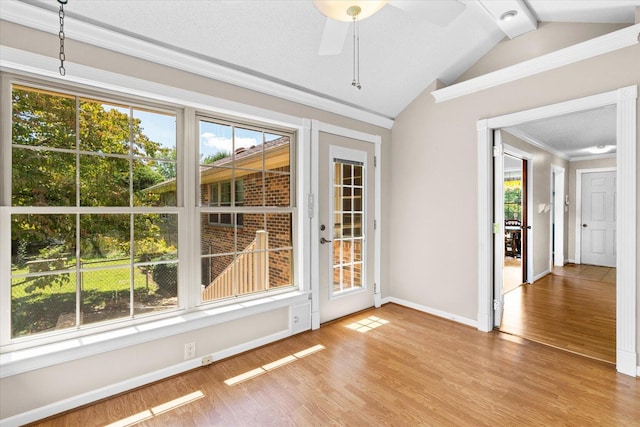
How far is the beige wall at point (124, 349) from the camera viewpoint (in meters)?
1.87

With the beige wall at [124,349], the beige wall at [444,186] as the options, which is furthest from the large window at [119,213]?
Answer: the beige wall at [444,186]

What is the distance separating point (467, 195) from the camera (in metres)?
3.43

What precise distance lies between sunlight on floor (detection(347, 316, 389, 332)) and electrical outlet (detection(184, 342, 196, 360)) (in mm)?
1634

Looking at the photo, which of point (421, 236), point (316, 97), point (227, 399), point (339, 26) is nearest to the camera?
point (339, 26)

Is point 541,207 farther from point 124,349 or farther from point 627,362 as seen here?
point 124,349

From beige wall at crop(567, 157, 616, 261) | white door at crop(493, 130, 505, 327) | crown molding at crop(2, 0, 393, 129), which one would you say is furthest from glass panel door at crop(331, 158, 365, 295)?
beige wall at crop(567, 157, 616, 261)

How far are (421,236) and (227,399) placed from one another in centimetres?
279

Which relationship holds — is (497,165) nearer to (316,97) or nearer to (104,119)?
(316,97)

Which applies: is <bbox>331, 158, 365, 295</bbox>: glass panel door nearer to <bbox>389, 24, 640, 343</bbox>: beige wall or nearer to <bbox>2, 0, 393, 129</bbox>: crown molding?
<bbox>389, 24, 640, 343</bbox>: beige wall

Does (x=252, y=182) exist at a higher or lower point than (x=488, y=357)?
higher

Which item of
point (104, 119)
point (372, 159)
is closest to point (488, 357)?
point (372, 159)

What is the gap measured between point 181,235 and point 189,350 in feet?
3.10

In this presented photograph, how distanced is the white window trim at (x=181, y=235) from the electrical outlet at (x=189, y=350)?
0.50ft

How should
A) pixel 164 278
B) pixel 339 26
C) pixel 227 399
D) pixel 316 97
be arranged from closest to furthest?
pixel 339 26 → pixel 227 399 → pixel 164 278 → pixel 316 97
